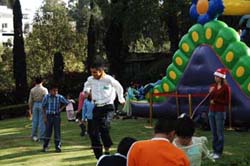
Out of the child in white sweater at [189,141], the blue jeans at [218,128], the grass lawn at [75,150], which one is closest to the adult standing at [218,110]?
the blue jeans at [218,128]

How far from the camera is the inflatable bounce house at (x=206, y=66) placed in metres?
14.7

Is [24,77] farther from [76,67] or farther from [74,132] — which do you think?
[74,132]

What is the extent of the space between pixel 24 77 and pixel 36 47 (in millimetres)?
5749

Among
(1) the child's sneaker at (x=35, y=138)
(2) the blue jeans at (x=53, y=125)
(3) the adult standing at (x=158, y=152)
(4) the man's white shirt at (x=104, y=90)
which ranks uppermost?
(4) the man's white shirt at (x=104, y=90)

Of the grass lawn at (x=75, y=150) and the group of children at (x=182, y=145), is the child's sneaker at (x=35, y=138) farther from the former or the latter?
the group of children at (x=182, y=145)

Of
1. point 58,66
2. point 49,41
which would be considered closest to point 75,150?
point 58,66

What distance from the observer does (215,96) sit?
32.2 ft

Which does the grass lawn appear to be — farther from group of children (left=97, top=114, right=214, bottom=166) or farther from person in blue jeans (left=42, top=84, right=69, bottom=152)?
group of children (left=97, top=114, right=214, bottom=166)

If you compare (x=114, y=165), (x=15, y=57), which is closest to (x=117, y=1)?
(x=15, y=57)

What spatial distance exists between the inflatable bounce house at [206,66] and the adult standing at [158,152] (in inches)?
391

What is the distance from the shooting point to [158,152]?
4.73 metres

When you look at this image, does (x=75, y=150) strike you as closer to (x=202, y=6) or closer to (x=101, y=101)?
(x=101, y=101)

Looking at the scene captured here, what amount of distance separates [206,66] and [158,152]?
37.4ft

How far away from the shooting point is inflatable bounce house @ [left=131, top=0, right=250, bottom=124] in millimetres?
14727
